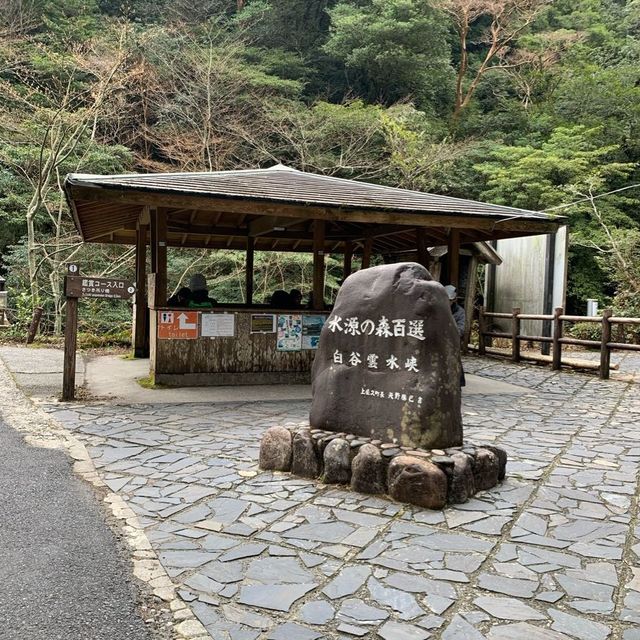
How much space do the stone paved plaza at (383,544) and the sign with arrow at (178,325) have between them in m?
2.49

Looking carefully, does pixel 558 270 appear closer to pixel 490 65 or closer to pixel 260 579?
pixel 260 579

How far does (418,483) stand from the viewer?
3.86m

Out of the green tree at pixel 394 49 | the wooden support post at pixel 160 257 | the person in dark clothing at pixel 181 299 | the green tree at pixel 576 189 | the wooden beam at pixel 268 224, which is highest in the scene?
the green tree at pixel 394 49

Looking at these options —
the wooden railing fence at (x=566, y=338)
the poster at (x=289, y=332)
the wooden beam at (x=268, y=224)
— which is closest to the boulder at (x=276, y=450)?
the poster at (x=289, y=332)

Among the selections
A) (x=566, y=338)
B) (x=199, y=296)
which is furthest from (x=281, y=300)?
(x=566, y=338)

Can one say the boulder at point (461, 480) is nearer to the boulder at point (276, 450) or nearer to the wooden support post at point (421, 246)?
the boulder at point (276, 450)

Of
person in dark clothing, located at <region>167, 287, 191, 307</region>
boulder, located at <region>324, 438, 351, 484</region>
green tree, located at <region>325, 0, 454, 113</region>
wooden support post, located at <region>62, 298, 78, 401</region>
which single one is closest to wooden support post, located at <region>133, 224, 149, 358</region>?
person in dark clothing, located at <region>167, 287, 191, 307</region>

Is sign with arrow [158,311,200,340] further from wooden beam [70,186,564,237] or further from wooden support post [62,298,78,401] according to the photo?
wooden beam [70,186,564,237]

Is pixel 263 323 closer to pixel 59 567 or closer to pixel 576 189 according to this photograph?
pixel 59 567

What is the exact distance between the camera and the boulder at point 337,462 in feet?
13.9

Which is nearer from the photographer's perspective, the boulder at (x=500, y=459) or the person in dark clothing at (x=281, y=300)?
the boulder at (x=500, y=459)

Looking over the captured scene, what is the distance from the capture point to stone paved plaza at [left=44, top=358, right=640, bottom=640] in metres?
2.56

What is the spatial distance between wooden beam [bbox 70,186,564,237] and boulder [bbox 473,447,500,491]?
185 inches

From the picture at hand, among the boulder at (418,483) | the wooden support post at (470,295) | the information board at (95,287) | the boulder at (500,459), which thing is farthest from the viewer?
the wooden support post at (470,295)
